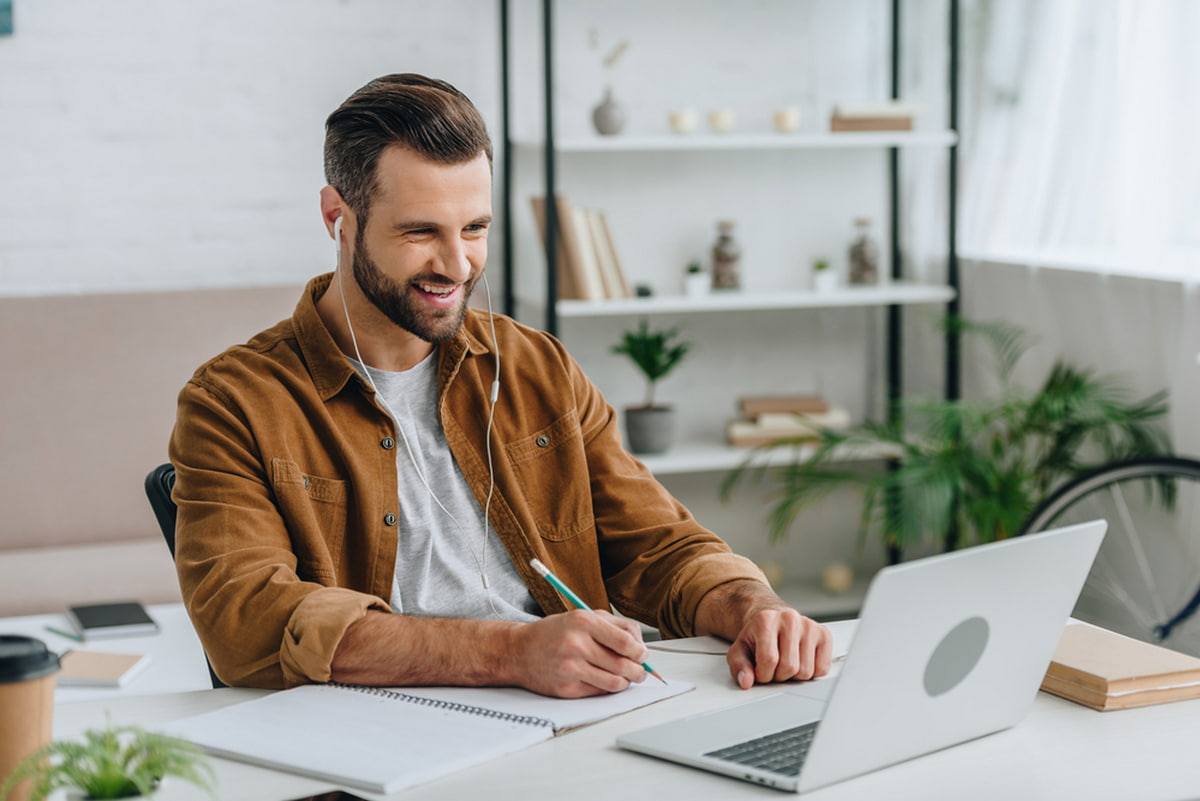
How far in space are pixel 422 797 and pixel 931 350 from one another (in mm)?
3025

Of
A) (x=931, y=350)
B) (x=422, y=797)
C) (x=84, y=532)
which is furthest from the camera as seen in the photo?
(x=931, y=350)

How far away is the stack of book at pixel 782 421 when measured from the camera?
137 inches

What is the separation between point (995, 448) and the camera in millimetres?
3092

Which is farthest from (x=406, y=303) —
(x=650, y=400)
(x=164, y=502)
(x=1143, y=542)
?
(x=1143, y=542)

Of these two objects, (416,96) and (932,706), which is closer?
(932,706)

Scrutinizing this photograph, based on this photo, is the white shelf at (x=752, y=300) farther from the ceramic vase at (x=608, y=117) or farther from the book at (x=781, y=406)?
the ceramic vase at (x=608, y=117)

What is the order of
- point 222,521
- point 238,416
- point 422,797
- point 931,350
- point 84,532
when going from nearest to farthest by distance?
point 422,797 < point 222,521 < point 238,416 < point 84,532 < point 931,350

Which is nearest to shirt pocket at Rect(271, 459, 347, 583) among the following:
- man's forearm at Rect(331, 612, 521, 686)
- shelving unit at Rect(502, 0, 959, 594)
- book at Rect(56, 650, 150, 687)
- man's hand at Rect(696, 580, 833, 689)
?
man's forearm at Rect(331, 612, 521, 686)

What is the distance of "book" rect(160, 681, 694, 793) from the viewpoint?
102 centimetres

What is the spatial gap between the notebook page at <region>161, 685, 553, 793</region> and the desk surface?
0.01m

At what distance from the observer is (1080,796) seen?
3.18 ft

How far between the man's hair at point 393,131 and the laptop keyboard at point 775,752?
0.76 metres

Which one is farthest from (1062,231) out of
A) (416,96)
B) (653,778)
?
(653,778)

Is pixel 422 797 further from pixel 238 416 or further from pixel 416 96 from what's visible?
pixel 416 96
